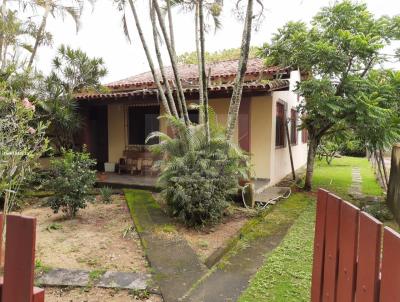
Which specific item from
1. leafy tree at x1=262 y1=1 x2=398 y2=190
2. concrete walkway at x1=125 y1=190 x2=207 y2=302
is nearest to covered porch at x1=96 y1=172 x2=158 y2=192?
concrete walkway at x1=125 y1=190 x2=207 y2=302

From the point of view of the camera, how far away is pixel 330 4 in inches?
335

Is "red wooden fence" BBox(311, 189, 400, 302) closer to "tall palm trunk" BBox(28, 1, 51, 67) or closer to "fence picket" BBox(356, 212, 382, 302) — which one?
"fence picket" BBox(356, 212, 382, 302)

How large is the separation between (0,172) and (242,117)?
6.81 meters

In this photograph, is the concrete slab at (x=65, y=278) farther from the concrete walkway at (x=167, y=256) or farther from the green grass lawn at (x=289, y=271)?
the green grass lawn at (x=289, y=271)

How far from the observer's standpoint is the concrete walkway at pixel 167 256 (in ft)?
12.6

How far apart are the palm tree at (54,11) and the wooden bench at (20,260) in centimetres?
1015

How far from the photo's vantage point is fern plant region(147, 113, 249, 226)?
19.3 feet

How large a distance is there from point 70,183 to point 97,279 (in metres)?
2.90

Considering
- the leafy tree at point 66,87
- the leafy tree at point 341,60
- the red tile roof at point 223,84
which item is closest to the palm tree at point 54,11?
the leafy tree at point 66,87

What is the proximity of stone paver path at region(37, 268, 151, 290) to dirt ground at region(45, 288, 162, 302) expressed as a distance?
9cm

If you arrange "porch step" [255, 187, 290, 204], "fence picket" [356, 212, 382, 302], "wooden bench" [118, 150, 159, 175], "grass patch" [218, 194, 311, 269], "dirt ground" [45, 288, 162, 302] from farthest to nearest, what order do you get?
"wooden bench" [118, 150, 159, 175] < "porch step" [255, 187, 290, 204] < "grass patch" [218, 194, 311, 269] < "dirt ground" [45, 288, 162, 302] < "fence picket" [356, 212, 382, 302]

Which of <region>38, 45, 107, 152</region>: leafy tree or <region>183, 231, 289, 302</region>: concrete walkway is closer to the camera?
<region>183, 231, 289, 302</region>: concrete walkway

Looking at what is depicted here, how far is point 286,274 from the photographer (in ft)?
13.8

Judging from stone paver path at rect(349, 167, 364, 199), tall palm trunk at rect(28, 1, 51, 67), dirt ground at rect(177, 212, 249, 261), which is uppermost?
tall palm trunk at rect(28, 1, 51, 67)
